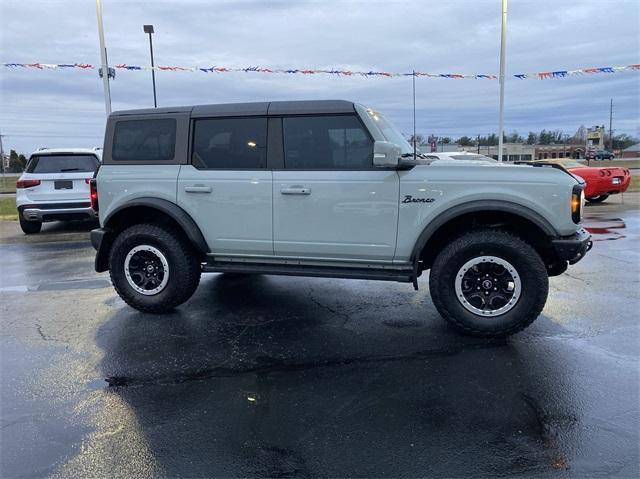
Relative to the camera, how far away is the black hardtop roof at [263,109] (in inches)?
183

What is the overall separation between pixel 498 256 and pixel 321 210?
1.64 m

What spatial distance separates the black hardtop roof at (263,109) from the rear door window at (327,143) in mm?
68

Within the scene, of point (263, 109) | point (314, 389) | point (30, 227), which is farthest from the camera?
point (30, 227)

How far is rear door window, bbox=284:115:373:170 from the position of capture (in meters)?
4.54

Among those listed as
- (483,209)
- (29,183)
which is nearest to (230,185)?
(483,209)

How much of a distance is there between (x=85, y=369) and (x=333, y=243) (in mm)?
2343

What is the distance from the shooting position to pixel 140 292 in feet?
16.8

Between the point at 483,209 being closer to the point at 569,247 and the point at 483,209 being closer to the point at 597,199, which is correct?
the point at 569,247

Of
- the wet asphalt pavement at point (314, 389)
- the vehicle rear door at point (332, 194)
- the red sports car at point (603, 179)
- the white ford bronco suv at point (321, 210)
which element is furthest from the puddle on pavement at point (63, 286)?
the red sports car at point (603, 179)

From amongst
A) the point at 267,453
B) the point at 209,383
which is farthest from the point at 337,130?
the point at 267,453

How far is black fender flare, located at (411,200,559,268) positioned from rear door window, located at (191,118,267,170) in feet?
5.59

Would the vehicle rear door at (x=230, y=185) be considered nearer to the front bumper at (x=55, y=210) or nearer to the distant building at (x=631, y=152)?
the front bumper at (x=55, y=210)

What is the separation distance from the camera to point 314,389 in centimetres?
341

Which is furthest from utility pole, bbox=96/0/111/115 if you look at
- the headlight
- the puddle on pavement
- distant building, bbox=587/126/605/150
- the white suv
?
distant building, bbox=587/126/605/150
